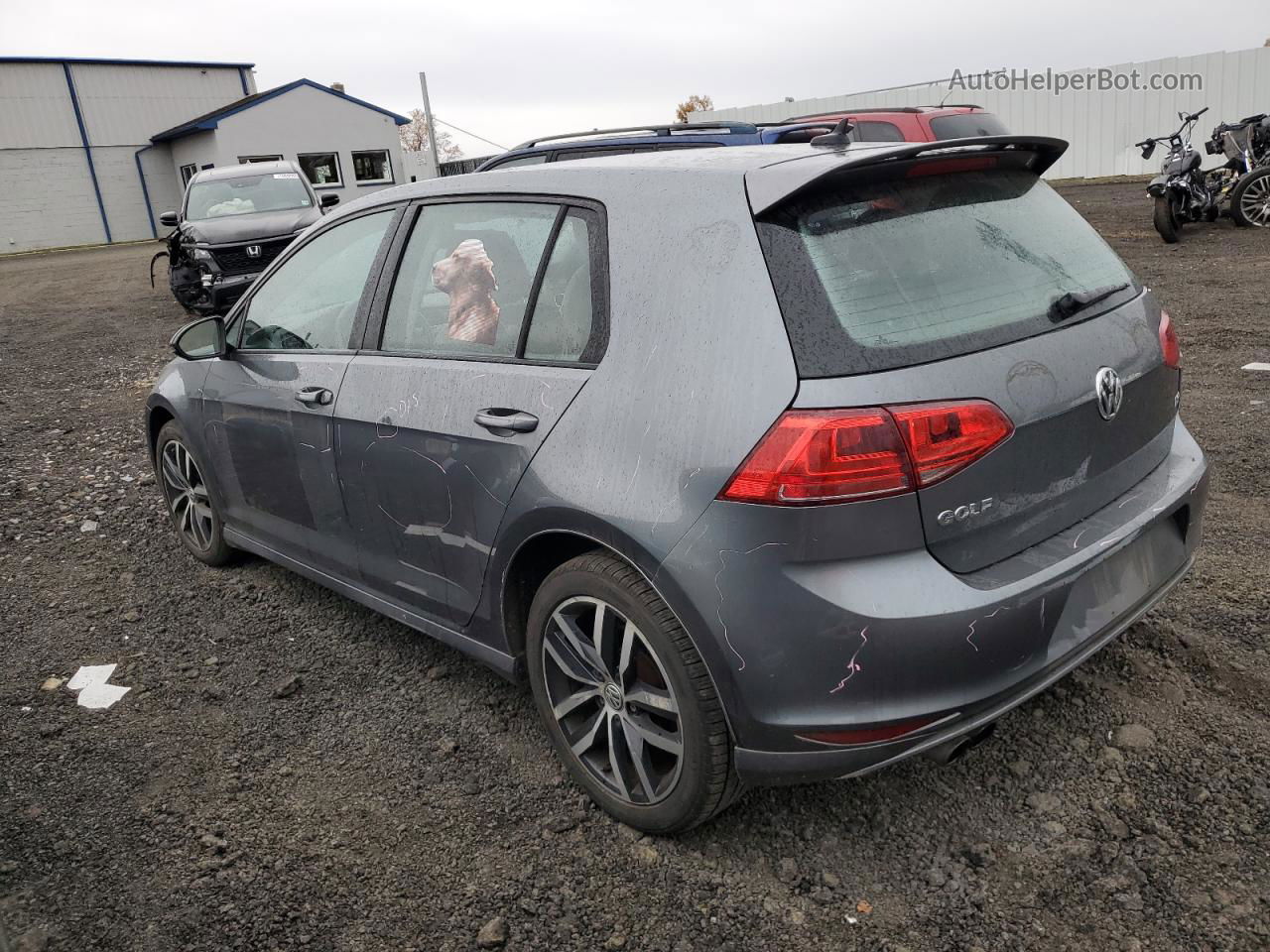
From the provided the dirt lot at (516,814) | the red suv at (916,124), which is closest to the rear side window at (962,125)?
the red suv at (916,124)

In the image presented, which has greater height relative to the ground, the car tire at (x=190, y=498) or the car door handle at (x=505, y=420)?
the car door handle at (x=505, y=420)

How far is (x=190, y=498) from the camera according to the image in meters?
4.64

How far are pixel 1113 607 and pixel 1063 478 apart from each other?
36 cm

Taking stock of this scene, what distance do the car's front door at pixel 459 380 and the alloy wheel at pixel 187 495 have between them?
1568mm

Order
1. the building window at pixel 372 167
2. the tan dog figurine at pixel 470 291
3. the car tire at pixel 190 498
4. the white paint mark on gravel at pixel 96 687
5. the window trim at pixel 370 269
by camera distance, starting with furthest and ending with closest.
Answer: the building window at pixel 372 167 → the car tire at pixel 190 498 → the white paint mark on gravel at pixel 96 687 → the window trim at pixel 370 269 → the tan dog figurine at pixel 470 291

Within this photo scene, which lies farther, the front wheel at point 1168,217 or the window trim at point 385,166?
the window trim at point 385,166

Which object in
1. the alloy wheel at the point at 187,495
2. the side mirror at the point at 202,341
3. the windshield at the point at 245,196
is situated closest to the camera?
the side mirror at the point at 202,341

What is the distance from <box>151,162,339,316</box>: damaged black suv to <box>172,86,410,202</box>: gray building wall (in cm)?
2127

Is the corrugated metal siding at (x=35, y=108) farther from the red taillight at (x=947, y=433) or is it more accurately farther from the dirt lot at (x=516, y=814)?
the red taillight at (x=947, y=433)

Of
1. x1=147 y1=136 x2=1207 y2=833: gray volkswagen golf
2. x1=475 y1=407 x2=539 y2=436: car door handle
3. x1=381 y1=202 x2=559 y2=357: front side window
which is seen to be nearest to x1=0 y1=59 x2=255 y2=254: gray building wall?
x1=381 y1=202 x2=559 y2=357: front side window

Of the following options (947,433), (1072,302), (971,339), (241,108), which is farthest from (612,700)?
(241,108)

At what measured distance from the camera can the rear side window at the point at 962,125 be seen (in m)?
8.37

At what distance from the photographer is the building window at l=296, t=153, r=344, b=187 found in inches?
1480

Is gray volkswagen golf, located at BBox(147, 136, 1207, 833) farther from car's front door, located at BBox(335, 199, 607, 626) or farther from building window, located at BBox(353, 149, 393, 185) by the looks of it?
building window, located at BBox(353, 149, 393, 185)
